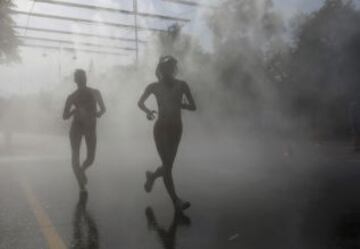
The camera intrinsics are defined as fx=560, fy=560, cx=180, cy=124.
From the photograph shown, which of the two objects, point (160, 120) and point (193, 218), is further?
point (160, 120)

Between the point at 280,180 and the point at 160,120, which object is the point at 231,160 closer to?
the point at 280,180

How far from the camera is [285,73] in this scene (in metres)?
20.9

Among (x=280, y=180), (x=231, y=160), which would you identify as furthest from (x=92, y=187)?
(x=231, y=160)

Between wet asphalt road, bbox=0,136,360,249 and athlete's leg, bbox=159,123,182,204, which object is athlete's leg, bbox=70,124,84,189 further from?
athlete's leg, bbox=159,123,182,204

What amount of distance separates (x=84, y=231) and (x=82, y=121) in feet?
9.72

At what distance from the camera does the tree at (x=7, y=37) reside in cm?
3297

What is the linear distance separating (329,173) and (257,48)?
39.4ft

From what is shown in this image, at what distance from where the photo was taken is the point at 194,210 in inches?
232

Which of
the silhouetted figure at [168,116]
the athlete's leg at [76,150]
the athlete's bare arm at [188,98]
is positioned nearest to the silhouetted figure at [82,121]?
the athlete's leg at [76,150]

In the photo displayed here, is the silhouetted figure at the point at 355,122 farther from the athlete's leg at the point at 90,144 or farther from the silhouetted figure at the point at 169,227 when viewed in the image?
the silhouetted figure at the point at 169,227

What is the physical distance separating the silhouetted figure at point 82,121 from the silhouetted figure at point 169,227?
6.02 ft

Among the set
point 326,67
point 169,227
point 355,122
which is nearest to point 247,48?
point 326,67

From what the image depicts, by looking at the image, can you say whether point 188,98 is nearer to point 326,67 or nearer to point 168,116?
point 168,116

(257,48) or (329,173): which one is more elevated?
(257,48)
